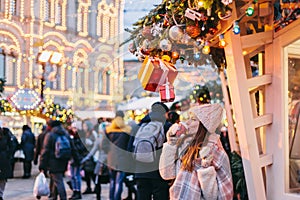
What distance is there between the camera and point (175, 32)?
4023 millimetres

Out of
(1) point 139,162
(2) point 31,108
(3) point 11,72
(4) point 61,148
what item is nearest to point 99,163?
(4) point 61,148

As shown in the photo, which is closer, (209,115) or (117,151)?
(209,115)

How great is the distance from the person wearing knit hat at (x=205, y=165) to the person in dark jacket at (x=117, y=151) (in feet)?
13.9

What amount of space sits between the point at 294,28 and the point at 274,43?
302 millimetres

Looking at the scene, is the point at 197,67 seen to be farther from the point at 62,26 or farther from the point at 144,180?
the point at 62,26

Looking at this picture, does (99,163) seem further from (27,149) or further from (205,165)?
(205,165)

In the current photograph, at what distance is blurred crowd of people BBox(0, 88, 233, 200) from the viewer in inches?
137

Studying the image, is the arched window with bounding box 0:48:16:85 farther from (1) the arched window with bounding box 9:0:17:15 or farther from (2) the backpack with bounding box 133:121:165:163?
(2) the backpack with bounding box 133:121:165:163

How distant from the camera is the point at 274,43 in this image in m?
4.12

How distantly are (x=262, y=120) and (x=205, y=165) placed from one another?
840mm

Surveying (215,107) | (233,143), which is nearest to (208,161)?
(215,107)

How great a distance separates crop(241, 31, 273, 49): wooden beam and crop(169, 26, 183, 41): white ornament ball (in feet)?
1.58

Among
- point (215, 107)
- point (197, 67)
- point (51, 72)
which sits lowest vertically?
point (215, 107)

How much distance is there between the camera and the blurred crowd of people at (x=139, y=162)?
3.48m
